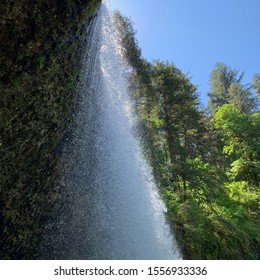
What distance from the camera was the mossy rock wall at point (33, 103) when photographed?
14.8 feet

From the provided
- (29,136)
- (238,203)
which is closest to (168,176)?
(238,203)

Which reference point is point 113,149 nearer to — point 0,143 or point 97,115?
point 97,115

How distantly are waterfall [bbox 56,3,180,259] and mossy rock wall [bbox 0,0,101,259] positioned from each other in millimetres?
850

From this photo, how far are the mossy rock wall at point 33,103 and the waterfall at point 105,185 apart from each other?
2.79ft

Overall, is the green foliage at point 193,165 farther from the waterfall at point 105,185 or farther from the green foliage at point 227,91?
the green foliage at point 227,91

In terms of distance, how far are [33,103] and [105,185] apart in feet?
13.1

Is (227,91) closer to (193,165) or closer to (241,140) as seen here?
(241,140)

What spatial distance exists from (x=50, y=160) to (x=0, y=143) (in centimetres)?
176

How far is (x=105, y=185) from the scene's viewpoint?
8.88 metres

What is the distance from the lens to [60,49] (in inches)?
213

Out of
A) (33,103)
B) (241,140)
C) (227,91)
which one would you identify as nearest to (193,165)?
(241,140)

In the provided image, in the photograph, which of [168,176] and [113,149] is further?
[168,176]

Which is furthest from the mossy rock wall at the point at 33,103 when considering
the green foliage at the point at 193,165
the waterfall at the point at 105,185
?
the green foliage at the point at 193,165
